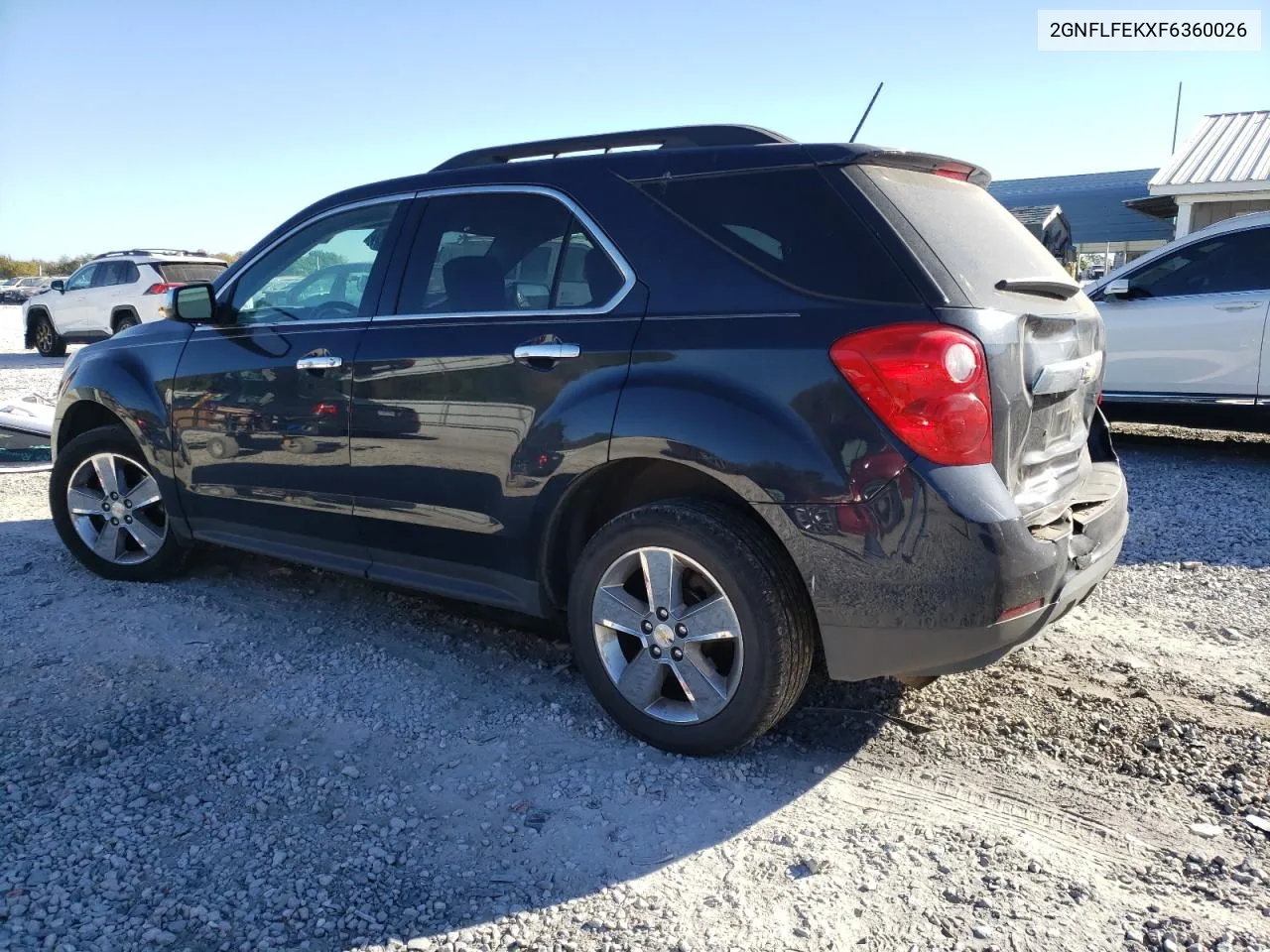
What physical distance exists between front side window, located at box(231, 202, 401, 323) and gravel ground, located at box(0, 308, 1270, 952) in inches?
54.3

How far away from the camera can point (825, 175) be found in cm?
295

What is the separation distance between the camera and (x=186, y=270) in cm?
1767

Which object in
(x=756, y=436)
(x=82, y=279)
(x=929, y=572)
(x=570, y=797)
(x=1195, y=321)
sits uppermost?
(x=82, y=279)

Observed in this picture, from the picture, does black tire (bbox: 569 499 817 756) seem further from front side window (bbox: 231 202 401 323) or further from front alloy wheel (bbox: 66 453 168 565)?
front alloy wheel (bbox: 66 453 168 565)

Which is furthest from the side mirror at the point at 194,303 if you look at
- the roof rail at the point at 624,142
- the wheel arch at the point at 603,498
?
the wheel arch at the point at 603,498

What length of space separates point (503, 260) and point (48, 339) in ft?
63.9

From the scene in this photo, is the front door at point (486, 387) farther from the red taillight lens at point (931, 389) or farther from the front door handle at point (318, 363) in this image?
the red taillight lens at point (931, 389)

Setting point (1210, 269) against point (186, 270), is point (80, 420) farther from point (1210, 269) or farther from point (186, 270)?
point (186, 270)

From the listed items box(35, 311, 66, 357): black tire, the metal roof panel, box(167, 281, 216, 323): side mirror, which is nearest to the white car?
box(167, 281, 216, 323): side mirror

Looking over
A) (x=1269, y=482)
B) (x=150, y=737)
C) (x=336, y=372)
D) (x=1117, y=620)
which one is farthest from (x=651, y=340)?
(x=1269, y=482)

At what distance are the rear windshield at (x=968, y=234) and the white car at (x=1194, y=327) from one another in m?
5.16

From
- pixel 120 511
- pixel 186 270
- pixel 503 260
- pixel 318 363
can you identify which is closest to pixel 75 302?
pixel 186 270

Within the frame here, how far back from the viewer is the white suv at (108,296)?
685 inches

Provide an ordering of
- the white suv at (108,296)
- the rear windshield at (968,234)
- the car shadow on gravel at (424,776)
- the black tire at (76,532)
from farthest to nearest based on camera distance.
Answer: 1. the white suv at (108,296)
2. the black tire at (76,532)
3. the rear windshield at (968,234)
4. the car shadow on gravel at (424,776)
